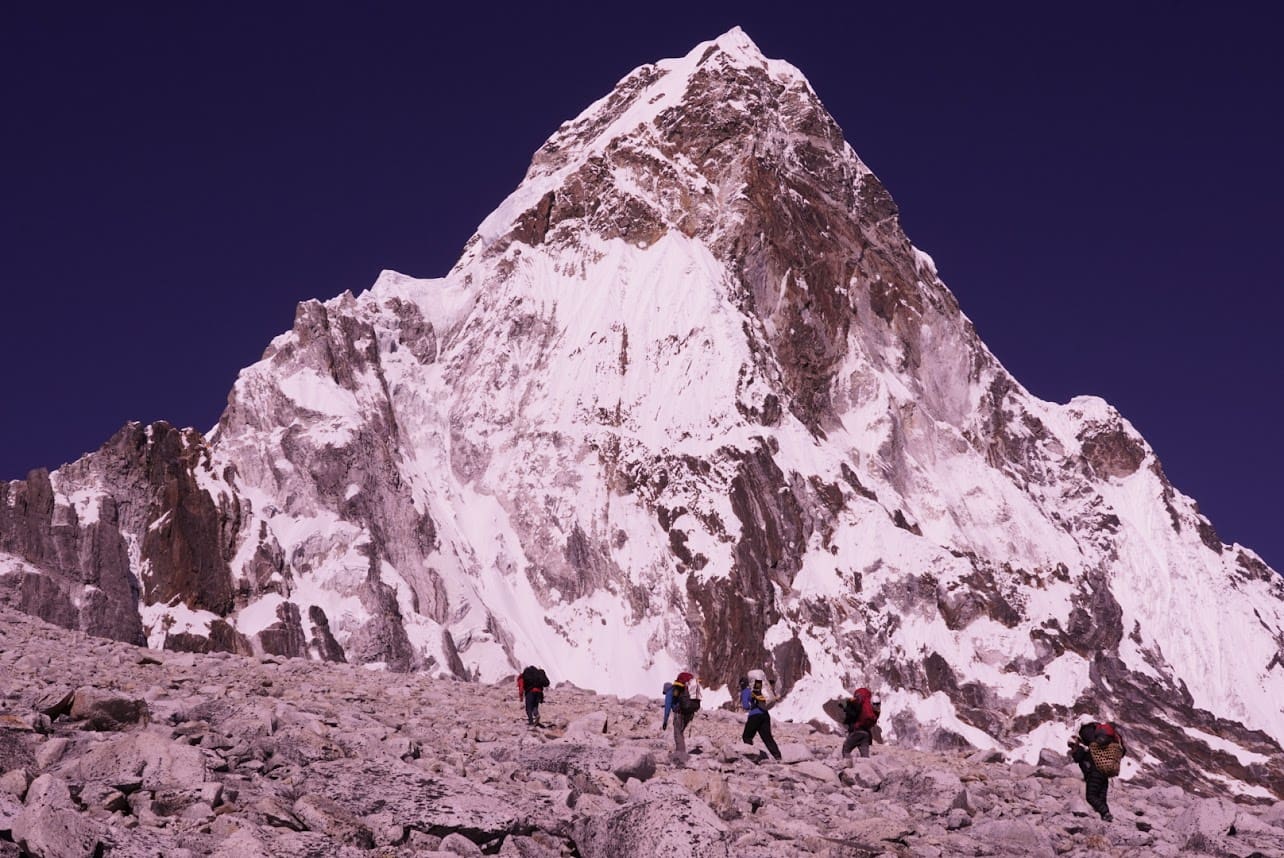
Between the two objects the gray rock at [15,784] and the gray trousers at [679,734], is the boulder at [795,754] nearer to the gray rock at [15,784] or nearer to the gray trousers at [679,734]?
the gray trousers at [679,734]

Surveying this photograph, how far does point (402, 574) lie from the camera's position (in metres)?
125

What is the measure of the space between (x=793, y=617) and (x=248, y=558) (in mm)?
48275

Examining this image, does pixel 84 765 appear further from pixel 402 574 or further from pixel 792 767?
pixel 402 574

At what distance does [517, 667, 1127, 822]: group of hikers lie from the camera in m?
21.5

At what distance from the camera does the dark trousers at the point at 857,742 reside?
84.8ft

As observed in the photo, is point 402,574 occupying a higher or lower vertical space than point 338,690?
higher

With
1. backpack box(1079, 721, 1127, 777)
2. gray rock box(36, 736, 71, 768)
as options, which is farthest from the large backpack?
gray rock box(36, 736, 71, 768)

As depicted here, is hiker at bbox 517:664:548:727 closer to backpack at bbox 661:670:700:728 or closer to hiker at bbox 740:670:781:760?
backpack at bbox 661:670:700:728

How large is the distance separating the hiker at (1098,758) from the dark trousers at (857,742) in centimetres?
422

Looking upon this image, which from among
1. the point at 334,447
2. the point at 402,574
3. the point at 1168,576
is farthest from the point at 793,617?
the point at 1168,576

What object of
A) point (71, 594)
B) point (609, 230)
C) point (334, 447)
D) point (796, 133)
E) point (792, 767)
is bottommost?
point (792, 767)

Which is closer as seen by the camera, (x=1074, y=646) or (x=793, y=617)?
(x=793, y=617)

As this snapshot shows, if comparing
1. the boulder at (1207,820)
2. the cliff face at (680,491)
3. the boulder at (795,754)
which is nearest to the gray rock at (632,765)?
the boulder at (795,754)

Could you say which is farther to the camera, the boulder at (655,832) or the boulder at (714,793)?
the boulder at (714,793)
